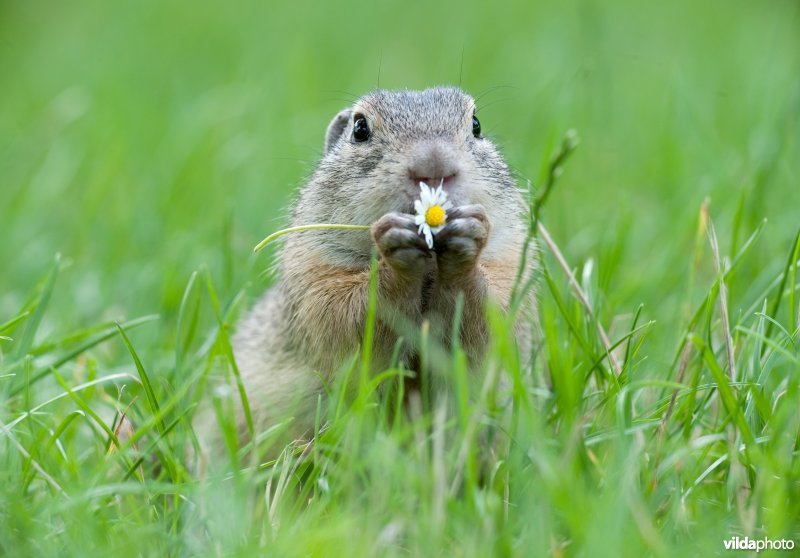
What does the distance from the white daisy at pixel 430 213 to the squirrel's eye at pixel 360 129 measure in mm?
964

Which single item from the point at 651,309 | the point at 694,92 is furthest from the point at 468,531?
the point at 694,92

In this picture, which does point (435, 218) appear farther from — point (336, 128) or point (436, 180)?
point (336, 128)

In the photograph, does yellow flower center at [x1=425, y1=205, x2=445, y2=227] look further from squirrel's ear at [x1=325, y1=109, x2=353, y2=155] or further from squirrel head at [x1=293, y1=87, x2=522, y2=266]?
squirrel's ear at [x1=325, y1=109, x2=353, y2=155]

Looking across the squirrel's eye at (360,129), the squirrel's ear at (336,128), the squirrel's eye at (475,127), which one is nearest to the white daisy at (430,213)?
the squirrel's eye at (360,129)

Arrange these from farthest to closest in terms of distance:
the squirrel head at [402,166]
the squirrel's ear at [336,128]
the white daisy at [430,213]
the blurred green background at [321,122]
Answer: the blurred green background at [321,122] < the squirrel's ear at [336,128] < the squirrel head at [402,166] < the white daisy at [430,213]

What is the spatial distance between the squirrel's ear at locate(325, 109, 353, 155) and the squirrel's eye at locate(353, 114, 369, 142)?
23.1 inches

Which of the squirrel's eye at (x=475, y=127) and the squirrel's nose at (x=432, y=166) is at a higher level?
the squirrel's eye at (x=475, y=127)

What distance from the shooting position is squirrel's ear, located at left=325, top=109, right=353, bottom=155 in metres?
5.78

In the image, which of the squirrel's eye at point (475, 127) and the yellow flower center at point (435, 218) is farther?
the squirrel's eye at point (475, 127)

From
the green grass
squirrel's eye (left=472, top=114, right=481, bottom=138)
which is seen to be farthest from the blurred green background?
squirrel's eye (left=472, top=114, right=481, bottom=138)

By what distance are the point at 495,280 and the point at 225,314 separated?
1338mm

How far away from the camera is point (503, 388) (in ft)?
16.1

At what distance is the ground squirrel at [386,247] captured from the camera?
168 inches

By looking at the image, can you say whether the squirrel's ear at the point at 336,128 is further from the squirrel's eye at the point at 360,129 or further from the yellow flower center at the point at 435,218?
the yellow flower center at the point at 435,218
